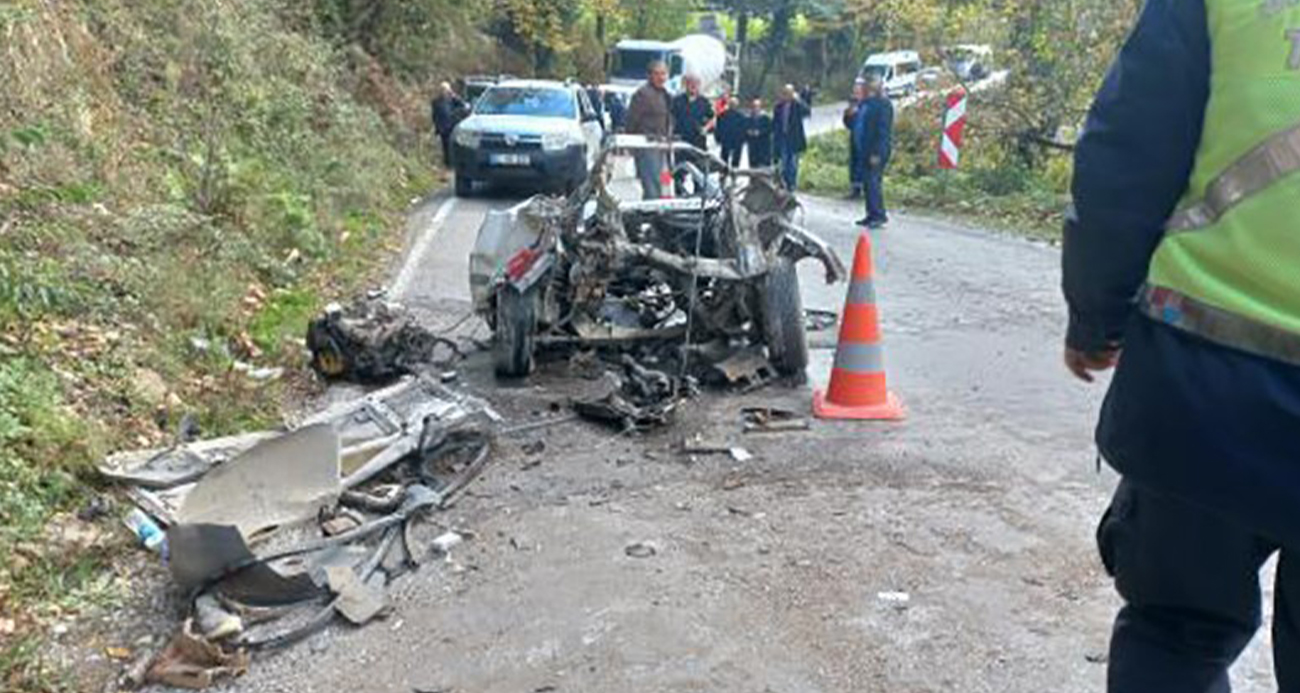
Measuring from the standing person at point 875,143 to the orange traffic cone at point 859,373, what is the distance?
9.39 m

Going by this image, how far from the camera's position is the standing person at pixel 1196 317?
6.44 ft

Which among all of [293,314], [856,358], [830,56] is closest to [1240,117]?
[856,358]

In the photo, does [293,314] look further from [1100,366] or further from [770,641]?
[1100,366]

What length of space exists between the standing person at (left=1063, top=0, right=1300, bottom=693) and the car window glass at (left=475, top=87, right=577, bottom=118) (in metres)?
17.8

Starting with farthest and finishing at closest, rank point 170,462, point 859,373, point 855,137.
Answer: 1. point 855,137
2. point 859,373
3. point 170,462

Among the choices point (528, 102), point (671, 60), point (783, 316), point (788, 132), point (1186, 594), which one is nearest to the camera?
point (1186, 594)

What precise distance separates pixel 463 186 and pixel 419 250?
5.98 meters

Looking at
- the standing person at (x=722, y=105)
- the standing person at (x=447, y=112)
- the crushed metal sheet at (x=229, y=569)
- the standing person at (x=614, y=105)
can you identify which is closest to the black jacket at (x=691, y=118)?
the standing person at (x=722, y=105)

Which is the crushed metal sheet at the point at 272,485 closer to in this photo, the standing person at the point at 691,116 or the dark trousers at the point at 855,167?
the standing person at the point at 691,116

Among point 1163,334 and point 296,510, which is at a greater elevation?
point 1163,334

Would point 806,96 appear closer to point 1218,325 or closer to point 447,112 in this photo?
point 447,112

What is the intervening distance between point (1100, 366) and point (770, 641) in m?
1.91

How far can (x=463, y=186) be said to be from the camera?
742 inches

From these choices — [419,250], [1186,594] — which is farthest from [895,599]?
[419,250]
